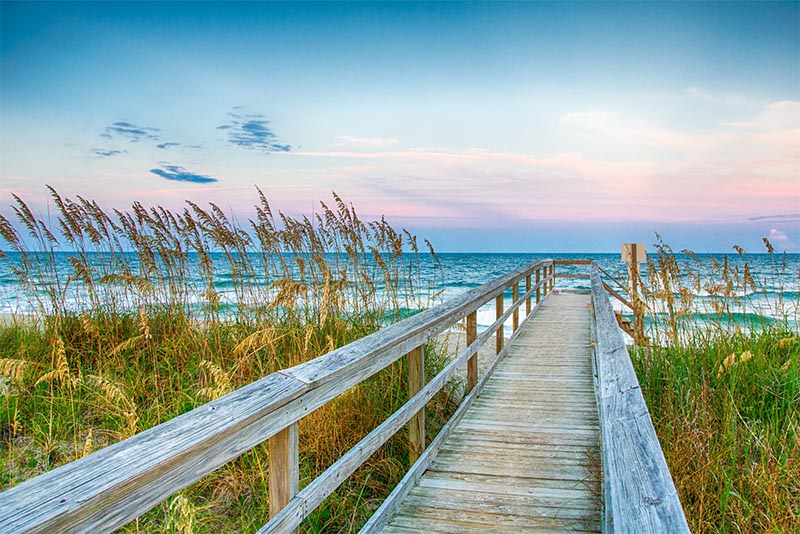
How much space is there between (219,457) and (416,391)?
2.00 metres

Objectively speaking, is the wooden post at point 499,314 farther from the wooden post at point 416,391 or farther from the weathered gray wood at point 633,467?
the weathered gray wood at point 633,467

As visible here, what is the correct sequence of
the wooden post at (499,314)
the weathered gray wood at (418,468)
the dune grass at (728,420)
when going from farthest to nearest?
the wooden post at (499,314), the dune grass at (728,420), the weathered gray wood at (418,468)

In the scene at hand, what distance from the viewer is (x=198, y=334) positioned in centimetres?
518

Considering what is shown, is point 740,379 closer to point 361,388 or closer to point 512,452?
point 512,452

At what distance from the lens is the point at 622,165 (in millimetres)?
14430

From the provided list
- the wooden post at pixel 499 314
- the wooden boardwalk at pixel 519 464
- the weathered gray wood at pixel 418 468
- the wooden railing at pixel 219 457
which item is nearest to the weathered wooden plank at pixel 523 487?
the wooden boardwalk at pixel 519 464

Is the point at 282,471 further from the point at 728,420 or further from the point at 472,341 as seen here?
the point at 728,420

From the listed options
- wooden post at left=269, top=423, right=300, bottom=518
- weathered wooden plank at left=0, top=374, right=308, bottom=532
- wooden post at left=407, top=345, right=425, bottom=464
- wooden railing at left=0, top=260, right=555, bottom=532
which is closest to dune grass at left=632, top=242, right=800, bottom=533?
wooden post at left=407, top=345, right=425, bottom=464

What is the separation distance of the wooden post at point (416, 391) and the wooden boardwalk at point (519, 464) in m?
0.20

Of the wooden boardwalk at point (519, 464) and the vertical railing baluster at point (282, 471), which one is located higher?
the vertical railing baluster at point (282, 471)

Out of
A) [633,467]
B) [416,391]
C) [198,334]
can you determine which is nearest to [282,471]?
[633,467]

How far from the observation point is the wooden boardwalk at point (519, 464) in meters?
2.78

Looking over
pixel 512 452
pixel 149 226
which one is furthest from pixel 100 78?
pixel 512 452

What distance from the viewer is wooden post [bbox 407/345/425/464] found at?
3.25 metres
